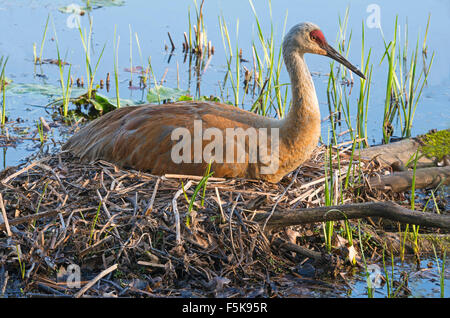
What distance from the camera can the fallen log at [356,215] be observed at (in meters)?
3.91

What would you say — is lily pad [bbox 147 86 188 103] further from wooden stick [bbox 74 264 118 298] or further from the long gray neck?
wooden stick [bbox 74 264 118 298]

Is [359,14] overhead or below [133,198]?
overhead

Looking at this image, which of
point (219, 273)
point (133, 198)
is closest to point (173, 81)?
point (133, 198)

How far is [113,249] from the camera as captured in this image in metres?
4.25

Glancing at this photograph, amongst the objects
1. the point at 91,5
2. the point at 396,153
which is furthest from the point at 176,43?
the point at 396,153

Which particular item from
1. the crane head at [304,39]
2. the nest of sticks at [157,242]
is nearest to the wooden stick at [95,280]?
the nest of sticks at [157,242]

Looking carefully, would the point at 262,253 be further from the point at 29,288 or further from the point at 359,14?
the point at 359,14

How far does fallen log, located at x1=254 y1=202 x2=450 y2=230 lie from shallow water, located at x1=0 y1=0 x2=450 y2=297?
314cm

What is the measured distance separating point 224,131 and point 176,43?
507cm

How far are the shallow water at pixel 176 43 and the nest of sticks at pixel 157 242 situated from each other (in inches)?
77.4

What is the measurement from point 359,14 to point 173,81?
3.74 metres

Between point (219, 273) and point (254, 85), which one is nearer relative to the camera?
point (219, 273)
